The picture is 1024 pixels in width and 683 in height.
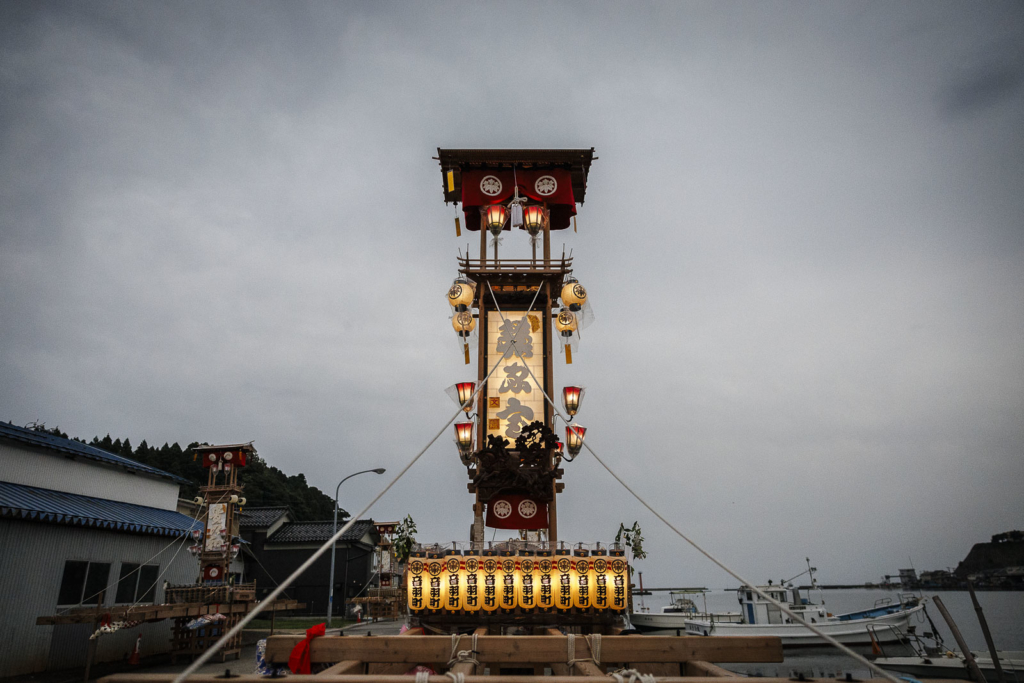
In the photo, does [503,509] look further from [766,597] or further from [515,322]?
[766,597]

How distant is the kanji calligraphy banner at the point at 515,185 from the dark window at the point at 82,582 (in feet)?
64.8

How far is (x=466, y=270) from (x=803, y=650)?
128 ft

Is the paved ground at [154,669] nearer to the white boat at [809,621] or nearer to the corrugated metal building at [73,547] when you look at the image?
the corrugated metal building at [73,547]

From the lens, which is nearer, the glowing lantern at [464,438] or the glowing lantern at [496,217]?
the glowing lantern at [464,438]

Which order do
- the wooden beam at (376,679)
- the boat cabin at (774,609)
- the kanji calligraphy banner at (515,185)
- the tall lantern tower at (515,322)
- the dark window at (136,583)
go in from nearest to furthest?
1. the wooden beam at (376,679)
2. the tall lantern tower at (515,322)
3. the kanji calligraphy banner at (515,185)
4. the dark window at (136,583)
5. the boat cabin at (774,609)

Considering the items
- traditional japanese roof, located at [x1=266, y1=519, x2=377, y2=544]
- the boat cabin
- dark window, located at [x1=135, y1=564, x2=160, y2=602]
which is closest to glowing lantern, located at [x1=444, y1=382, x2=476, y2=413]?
dark window, located at [x1=135, y1=564, x2=160, y2=602]

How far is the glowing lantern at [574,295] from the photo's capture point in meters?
19.5

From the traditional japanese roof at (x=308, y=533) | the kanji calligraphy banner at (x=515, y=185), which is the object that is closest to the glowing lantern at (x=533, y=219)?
the kanji calligraphy banner at (x=515, y=185)

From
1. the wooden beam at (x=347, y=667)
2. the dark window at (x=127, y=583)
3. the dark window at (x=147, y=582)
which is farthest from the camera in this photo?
the dark window at (x=147, y=582)

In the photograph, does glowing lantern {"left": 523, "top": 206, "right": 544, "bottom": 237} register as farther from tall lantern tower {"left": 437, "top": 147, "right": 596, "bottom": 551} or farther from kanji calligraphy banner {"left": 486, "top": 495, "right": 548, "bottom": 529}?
kanji calligraphy banner {"left": 486, "top": 495, "right": 548, "bottom": 529}

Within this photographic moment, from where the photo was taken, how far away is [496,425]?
1808cm

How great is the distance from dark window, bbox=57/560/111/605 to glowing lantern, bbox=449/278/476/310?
53.4ft

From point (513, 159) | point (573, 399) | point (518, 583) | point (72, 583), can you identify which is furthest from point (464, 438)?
point (72, 583)

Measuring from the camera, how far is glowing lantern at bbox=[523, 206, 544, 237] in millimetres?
20031
